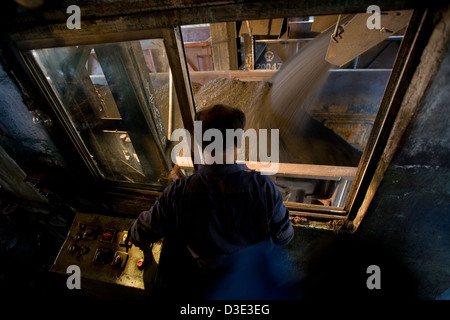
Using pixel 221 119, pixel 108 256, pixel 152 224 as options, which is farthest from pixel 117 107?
pixel 108 256

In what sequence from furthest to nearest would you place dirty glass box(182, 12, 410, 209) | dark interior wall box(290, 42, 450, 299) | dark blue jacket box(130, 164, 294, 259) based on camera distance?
dirty glass box(182, 12, 410, 209), dark blue jacket box(130, 164, 294, 259), dark interior wall box(290, 42, 450, 299)

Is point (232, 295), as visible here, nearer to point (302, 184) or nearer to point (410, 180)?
point (410, 180)

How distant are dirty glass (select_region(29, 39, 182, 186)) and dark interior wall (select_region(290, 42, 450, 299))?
6.27 feet

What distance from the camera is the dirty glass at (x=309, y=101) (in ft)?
10.3

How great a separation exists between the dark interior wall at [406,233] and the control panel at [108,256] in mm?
1632

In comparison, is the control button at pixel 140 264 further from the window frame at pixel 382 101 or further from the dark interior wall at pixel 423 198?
the dark interior wall at pixel 423 198

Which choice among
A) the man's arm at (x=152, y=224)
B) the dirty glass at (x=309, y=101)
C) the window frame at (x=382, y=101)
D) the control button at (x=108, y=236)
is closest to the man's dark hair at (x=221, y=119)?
the window frame at (x=382, y=101)

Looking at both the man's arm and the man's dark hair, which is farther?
the man's arm

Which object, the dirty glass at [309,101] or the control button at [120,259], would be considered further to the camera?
the dirty glass at [309,101]

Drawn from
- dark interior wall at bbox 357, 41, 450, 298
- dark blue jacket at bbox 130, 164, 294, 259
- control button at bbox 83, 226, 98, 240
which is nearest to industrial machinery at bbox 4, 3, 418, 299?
control button at bbox 83, 226, 98, 240

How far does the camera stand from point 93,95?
2.33m

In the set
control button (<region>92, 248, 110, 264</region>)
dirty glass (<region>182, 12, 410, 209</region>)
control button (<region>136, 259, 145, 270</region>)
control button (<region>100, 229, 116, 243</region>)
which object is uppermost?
dirty glass (<region>182, 12, 410, 209</region>)

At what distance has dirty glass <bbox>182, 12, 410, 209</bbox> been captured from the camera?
10.3 ft

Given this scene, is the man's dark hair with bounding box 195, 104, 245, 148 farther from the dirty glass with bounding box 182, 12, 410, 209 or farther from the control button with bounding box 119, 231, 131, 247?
the control button with bounding box 119, 231, 131, 247
